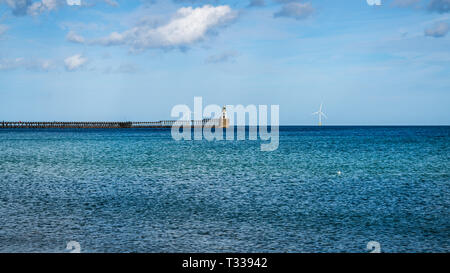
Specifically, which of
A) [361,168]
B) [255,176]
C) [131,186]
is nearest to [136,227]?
[131,186]

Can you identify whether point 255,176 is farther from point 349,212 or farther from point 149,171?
point 349,212

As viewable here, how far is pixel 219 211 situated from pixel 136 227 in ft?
13.4

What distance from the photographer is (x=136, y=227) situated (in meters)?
15.5

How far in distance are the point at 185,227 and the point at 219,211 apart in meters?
3.14

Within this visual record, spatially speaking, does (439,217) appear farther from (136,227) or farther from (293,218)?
(136,227)

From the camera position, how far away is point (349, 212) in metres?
18.6
